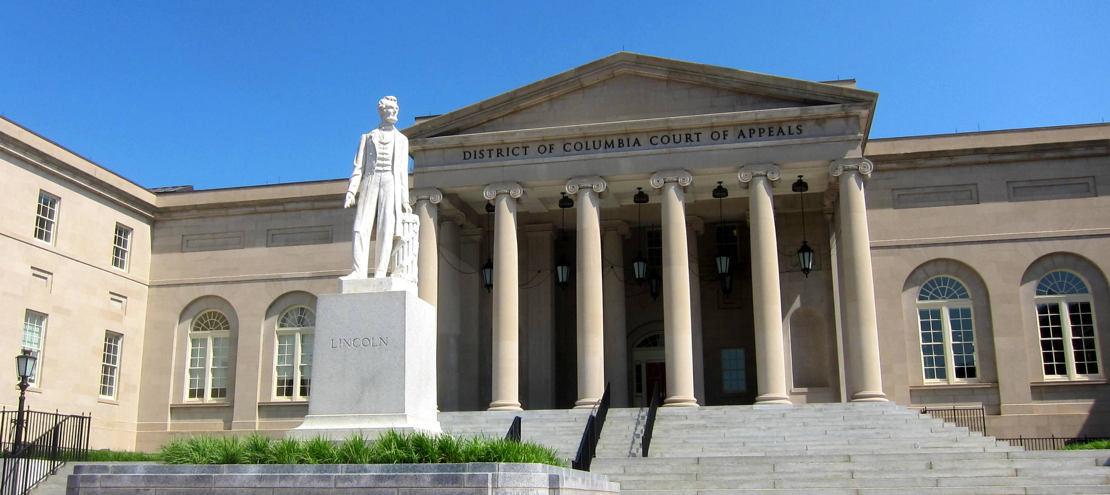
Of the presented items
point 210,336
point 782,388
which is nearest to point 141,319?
point 210,336

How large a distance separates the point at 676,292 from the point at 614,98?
6084mm

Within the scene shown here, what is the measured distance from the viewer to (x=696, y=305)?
31172mm

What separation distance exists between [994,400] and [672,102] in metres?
12.4

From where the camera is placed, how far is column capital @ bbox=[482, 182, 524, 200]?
1125 inches

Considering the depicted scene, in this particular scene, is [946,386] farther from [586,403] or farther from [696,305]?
[586,403]

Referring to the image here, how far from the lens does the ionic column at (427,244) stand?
28.7 metres

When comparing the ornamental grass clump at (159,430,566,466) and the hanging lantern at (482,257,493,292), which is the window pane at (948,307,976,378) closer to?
the hanging lantern at (482,257,493,292)

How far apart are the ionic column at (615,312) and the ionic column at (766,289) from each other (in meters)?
5.40

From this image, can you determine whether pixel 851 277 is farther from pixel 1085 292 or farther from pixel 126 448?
pixel 126 448

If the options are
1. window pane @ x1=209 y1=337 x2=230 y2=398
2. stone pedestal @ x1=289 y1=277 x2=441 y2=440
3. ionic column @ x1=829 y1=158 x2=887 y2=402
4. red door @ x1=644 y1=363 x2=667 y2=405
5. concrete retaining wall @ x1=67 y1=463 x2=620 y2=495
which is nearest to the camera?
concrete retaining wall @ x1=67 y1=463 x2=620 y2=495

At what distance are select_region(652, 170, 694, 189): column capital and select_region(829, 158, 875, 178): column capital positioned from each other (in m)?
3.82

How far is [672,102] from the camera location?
2878cm

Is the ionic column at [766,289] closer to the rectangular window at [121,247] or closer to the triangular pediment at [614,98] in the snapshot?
the triangular pediment at [614,98]

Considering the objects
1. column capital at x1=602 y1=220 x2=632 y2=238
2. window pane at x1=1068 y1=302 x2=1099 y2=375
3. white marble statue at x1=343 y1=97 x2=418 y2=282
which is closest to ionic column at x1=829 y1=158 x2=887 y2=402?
window pane at x1=1068 y1=302 x2=1099 y2=375
